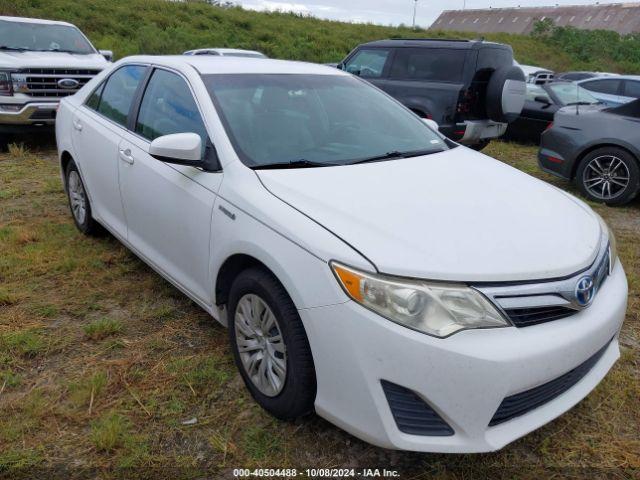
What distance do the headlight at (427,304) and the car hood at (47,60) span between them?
7.20 m

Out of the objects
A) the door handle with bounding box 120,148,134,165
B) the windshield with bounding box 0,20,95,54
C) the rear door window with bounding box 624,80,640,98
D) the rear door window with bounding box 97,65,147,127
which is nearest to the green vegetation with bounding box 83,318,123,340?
the door handle with bounding box 120,148,134,165

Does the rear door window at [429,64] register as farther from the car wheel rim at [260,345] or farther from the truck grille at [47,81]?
the car wheel rim at [260,345]

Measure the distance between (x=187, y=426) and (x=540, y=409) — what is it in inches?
60.0

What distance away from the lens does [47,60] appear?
7.59m

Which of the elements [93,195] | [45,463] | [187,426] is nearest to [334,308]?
[187,426]

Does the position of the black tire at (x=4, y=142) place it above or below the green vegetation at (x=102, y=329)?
below

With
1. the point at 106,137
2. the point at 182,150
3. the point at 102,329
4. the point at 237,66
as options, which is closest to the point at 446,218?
the point at 182,150

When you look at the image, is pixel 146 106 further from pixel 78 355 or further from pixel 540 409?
pixel 540 409

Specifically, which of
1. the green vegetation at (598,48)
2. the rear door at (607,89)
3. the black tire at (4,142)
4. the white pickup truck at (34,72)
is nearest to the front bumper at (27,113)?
the white pickup truck at (34,72)

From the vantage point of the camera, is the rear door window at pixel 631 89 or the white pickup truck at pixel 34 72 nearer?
the white pickup truck at pixel 34 72

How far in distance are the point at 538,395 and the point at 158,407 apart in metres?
1.70

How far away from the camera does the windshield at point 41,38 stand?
8.05 meters

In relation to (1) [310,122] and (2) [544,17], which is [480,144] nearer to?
(1) [310,122]

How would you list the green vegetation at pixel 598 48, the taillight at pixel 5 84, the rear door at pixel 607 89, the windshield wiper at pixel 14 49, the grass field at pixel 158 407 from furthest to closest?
the green vegetation at pixel 598 48, the rear door at pixel 607 89, the windshield wiper at pixel 14 49, the taillight at pixel 5 84, the grass field at pixel 158 407
